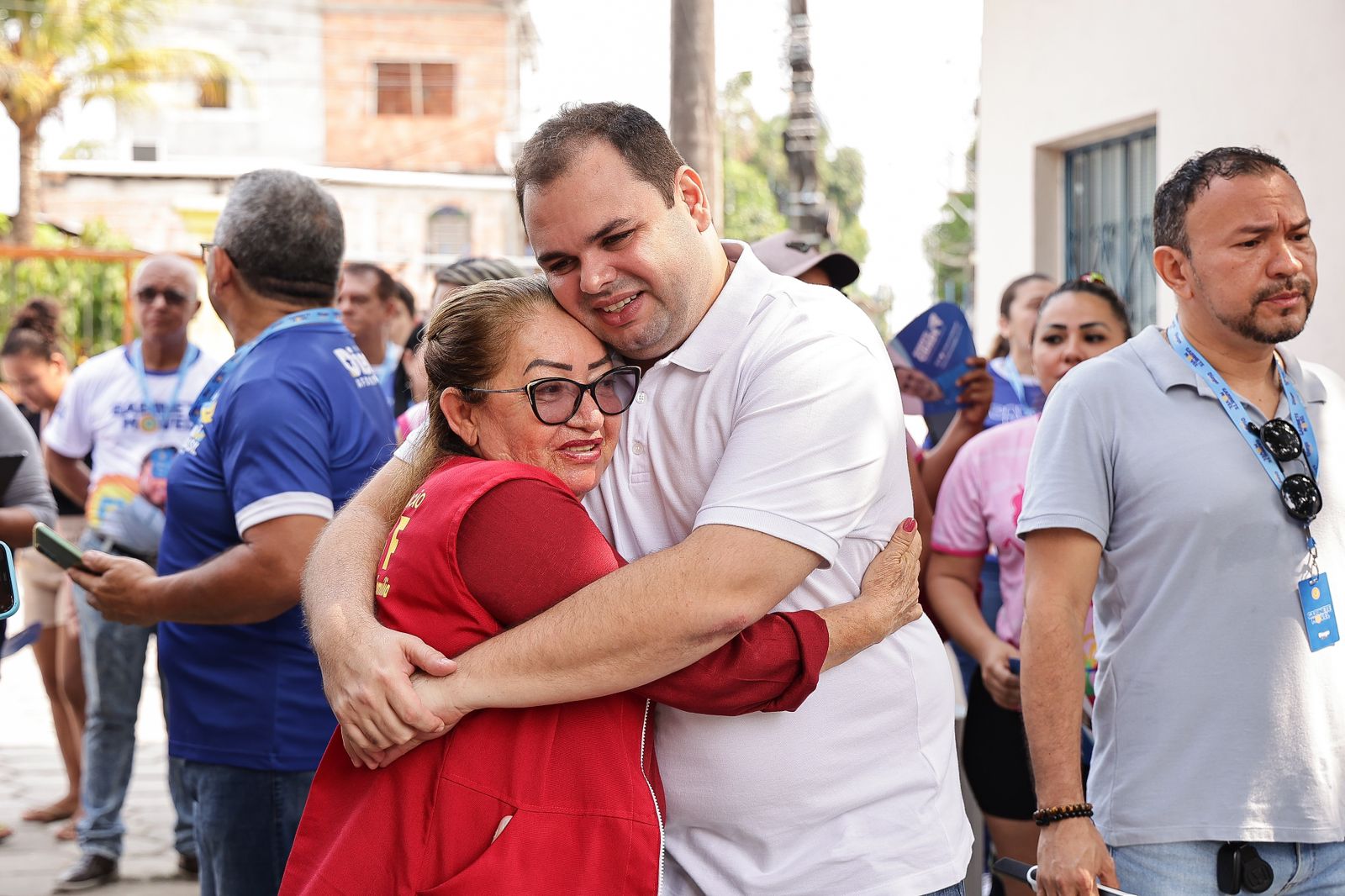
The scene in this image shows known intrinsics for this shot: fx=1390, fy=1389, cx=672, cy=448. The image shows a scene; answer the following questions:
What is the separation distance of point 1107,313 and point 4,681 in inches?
339

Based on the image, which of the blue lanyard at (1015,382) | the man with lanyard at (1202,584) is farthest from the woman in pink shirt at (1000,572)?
the blue lanyard at (1015,382)

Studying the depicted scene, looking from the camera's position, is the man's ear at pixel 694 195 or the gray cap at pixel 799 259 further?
the gray cap at pixel 799 259

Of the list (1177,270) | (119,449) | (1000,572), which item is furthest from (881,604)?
(119,449)

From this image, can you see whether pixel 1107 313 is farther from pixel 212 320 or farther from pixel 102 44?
pixel 102 44

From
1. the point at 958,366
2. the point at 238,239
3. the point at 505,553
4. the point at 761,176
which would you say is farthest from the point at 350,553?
the point at 761,176

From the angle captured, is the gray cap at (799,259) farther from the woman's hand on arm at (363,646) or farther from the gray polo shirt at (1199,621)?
the woman's hand on arm at (363,646)

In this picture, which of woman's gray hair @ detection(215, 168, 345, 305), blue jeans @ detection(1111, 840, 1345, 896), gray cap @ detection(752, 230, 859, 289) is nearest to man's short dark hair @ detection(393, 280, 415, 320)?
gray cap @ detection(752, 230, 859, 289)

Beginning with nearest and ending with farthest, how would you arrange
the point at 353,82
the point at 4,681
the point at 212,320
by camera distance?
the point at 4,681
the point at 212,320
the point at 353,82

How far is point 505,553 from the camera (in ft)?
6.82

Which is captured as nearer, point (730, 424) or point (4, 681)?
point (730, 424)

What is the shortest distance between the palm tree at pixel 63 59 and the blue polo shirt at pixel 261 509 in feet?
73.3

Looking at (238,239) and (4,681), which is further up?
(238,239)

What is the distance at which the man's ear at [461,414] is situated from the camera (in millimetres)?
2344

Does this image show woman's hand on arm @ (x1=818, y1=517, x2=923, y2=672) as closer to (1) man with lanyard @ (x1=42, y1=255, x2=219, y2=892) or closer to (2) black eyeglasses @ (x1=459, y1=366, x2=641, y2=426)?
(2) black eyeglasses @ (x1=459, y1=366, x2=641, y2=426)
